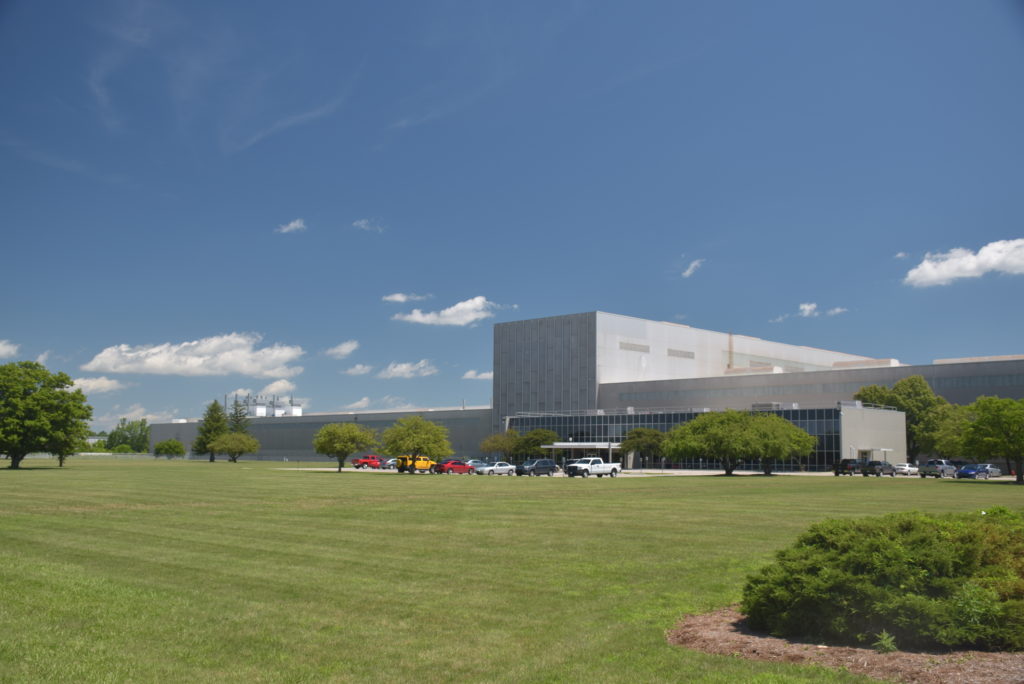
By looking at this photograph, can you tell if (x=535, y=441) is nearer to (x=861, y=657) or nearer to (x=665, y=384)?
(x=665, y=384)

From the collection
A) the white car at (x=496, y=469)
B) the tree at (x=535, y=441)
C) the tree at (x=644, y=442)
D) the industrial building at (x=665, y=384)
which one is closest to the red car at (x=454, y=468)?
the white car at (x=496, y=469)

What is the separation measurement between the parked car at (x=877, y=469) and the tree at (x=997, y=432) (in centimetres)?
1457

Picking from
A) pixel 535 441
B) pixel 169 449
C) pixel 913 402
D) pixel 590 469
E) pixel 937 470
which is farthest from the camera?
pixel 169 449

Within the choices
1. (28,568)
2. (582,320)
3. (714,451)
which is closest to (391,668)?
(28,568)

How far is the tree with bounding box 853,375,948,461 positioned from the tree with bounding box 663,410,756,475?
3115 centimetres

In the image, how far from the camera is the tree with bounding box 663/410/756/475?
7719cm

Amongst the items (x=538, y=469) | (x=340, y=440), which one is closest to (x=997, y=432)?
(x=538, y=469)

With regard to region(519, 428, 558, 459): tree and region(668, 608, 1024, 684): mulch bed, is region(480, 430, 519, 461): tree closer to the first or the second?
region(519, 428, 558, 459): tree

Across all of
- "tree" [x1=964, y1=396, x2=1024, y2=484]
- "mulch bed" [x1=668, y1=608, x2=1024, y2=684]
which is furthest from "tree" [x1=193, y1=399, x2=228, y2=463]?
"mulch bed" [x1=668, y1=608, x2=1024, y2=684]

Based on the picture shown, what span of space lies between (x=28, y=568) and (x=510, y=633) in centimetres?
977

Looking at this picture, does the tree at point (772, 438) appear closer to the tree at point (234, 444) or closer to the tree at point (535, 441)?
the tree at point (535, 441)

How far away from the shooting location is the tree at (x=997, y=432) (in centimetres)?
6112

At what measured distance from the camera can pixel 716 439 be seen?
7825cm

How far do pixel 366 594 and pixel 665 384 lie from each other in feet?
378
